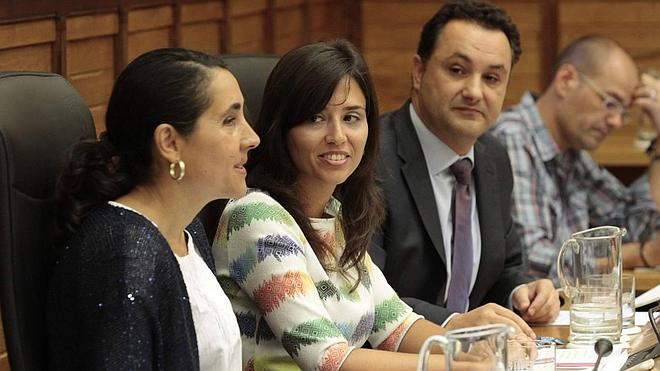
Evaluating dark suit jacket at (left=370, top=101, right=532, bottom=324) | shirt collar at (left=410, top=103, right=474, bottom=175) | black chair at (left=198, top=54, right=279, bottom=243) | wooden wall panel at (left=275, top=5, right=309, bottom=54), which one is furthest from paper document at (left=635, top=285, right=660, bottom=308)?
wooden wall panel at (left=275, top=5, right=309, bottom=54)

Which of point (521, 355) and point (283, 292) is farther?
point (283, 292)

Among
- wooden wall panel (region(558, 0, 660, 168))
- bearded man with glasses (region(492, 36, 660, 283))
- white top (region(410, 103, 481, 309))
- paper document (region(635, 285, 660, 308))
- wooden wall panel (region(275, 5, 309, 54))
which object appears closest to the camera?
paper document (region(635, 285, 660, 308))

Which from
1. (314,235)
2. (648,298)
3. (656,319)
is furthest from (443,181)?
(314,235)

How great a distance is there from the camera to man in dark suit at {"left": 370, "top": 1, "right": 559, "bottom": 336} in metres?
2.74

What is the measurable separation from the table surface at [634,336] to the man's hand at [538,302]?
36 millimetres

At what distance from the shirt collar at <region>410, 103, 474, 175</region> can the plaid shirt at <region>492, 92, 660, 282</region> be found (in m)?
0.68

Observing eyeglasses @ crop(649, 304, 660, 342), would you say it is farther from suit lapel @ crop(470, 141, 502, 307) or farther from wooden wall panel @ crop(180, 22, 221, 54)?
wooden wall panel @ crop(180, 22, 221, 54)

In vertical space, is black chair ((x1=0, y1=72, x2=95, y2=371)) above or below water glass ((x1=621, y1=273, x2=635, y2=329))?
above

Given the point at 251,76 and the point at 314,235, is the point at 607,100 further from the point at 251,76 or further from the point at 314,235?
the point at 314,235

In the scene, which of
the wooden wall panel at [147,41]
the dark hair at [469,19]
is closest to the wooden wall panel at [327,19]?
the wooden wall panel at [147,41]

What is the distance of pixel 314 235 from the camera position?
213 centimetres

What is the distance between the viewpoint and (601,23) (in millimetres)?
4949

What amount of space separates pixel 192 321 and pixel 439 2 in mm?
3548

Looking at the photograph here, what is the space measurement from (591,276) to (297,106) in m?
0.66
